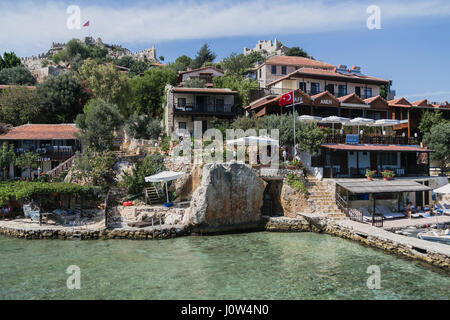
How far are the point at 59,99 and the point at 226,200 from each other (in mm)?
31341

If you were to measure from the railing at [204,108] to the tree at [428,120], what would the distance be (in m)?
23.0

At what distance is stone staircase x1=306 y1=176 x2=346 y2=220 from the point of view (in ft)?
74.1

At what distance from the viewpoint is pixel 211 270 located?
14375 mm

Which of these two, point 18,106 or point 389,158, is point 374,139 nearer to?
point 389,158

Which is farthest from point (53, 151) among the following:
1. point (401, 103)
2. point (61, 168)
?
point (401, 103)

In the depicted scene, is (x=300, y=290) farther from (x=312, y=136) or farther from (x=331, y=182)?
(x=312, y=136)

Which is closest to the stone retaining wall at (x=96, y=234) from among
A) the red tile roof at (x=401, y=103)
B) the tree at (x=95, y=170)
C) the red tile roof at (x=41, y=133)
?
the tree at (x=95, y=170)

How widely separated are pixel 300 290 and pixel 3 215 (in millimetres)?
22185

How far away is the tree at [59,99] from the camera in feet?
134

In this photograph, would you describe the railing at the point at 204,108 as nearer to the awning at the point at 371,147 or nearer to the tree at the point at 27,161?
the awning at the point at 371,147

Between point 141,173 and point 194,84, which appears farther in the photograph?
point 194,84

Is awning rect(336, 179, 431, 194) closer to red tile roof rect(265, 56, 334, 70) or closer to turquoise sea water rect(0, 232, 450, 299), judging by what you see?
turquoise sea water rect(0, 232, 450, 299)
